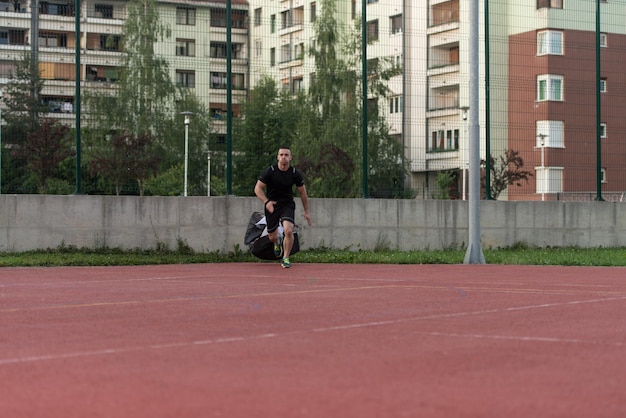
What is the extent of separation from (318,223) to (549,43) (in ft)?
19.1

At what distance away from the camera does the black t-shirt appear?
17219mm

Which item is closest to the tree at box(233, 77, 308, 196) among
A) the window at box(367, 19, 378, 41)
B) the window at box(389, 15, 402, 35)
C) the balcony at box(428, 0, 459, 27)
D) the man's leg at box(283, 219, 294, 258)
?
the window at box(367, 19, 378, 41)

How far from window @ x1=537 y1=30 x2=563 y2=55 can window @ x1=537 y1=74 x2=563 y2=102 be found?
58cm

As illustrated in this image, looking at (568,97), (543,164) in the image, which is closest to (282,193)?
(543,164)

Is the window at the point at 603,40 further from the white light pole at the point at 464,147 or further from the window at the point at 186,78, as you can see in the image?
the window at the point at 186,78

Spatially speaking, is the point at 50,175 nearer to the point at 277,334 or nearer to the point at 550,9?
the point at 550,9

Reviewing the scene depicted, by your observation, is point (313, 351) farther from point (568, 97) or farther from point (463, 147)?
point (568, 97)

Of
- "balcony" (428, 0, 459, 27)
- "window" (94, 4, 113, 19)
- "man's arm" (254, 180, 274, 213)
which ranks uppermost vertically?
"balcony" (428, 0, 459, 27)

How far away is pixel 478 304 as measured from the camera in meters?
10.3

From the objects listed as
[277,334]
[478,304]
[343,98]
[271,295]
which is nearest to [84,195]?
[343,98]

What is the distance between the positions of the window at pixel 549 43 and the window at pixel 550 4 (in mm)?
596

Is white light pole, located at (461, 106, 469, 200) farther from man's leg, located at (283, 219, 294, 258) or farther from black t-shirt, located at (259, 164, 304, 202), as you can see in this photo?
man's leg, located at (283, 219, 294, 258)

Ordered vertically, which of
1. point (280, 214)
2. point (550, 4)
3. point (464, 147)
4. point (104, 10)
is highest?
point (550, 4)

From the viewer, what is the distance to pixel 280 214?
1734 cm
